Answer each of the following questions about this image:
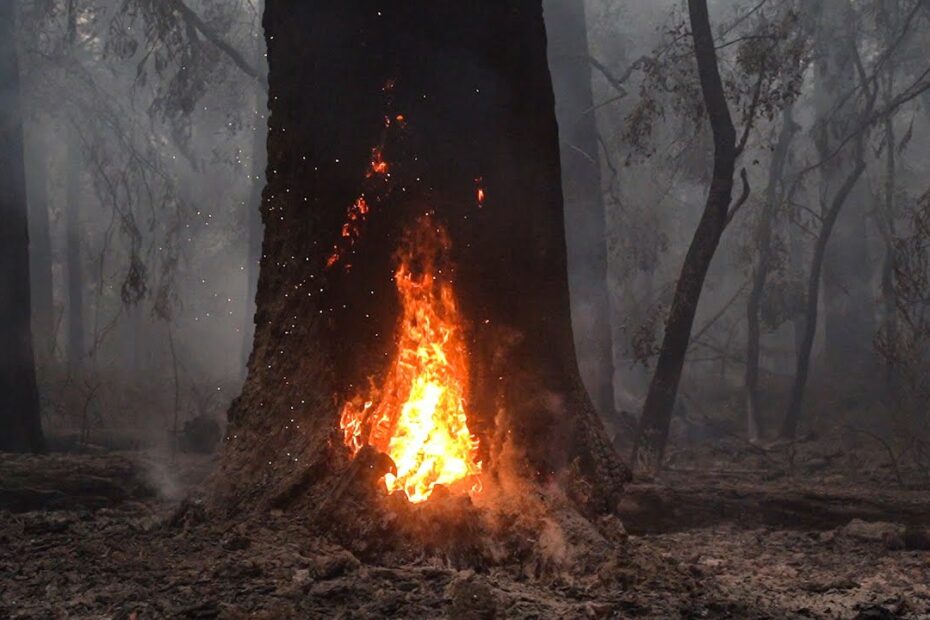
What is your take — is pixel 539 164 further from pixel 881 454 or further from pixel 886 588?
pixel 881 454

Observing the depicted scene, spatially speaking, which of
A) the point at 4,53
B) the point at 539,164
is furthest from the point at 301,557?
the point at 4,53

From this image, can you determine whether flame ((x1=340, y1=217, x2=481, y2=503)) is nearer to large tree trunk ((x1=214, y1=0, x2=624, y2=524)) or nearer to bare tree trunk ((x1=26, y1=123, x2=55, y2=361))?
large tree trunk ((x1=214, y1=0, x2=624, y2=524))

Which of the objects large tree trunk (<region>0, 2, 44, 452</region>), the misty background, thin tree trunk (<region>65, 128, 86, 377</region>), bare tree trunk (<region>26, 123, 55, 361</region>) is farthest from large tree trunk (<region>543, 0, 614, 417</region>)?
thin tree trunk (<region>65, 128, 86, 377</region>)

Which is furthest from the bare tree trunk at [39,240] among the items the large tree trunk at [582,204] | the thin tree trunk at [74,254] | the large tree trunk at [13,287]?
the large tree trunk at [582,204]

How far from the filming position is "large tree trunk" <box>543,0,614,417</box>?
13.5 metres

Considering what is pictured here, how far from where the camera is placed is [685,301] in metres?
9.62

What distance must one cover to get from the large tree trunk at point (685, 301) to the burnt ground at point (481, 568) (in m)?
2.44

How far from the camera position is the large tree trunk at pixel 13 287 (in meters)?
9.97

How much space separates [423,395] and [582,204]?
338 inches

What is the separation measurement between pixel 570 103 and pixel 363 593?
11058mm

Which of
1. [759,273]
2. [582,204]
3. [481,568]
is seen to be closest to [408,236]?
[481,568]

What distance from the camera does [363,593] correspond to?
14.6ft

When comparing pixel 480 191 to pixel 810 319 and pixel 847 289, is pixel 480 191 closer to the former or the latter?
pixel 810 319

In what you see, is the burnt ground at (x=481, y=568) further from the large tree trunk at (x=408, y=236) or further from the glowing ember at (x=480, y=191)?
the glowing ember at (x=480, y=191)
